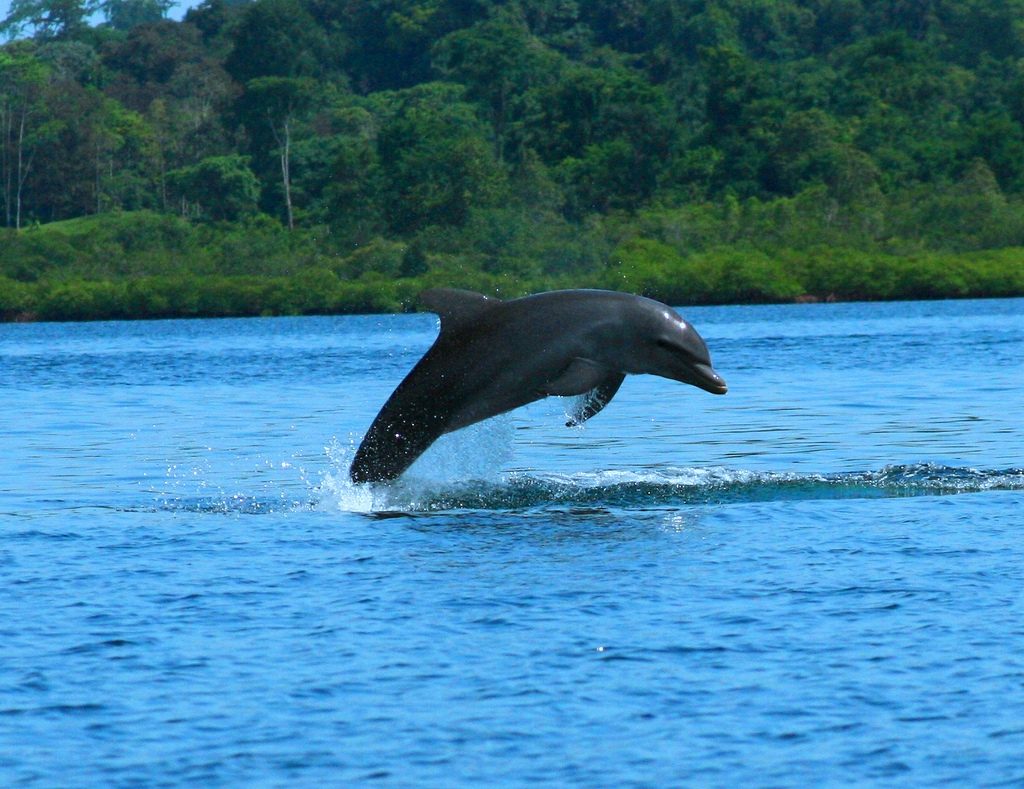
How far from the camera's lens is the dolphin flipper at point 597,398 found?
1364cm

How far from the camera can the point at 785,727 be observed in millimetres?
9125

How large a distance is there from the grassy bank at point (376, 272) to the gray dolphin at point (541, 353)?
5856 centimetres

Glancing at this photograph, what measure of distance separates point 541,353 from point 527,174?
77.5 m

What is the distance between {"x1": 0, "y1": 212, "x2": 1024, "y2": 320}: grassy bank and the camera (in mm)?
76562

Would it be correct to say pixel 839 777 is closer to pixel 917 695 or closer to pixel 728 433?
pixel 917 695

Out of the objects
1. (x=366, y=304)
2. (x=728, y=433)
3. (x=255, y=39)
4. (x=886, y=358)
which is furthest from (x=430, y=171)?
(x=728, y=433)

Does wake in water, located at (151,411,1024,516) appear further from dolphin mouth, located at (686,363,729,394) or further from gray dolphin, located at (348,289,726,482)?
dolphin mouth, located at (686,363,729,394)

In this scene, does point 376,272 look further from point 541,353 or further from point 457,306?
point 541,353

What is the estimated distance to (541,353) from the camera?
44.1 ft

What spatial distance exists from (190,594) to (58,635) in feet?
4.22

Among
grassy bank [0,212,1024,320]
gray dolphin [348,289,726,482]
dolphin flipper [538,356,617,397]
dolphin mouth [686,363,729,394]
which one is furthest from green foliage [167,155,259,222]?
dolphin flipper [538,356,617,397]

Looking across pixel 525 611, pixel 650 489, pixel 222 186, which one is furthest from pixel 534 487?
pixel 222 186

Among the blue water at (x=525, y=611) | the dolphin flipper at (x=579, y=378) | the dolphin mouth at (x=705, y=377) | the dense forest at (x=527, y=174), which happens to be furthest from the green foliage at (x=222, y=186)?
the dolphin flipper at (x=579, y=378)

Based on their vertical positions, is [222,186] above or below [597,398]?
above
